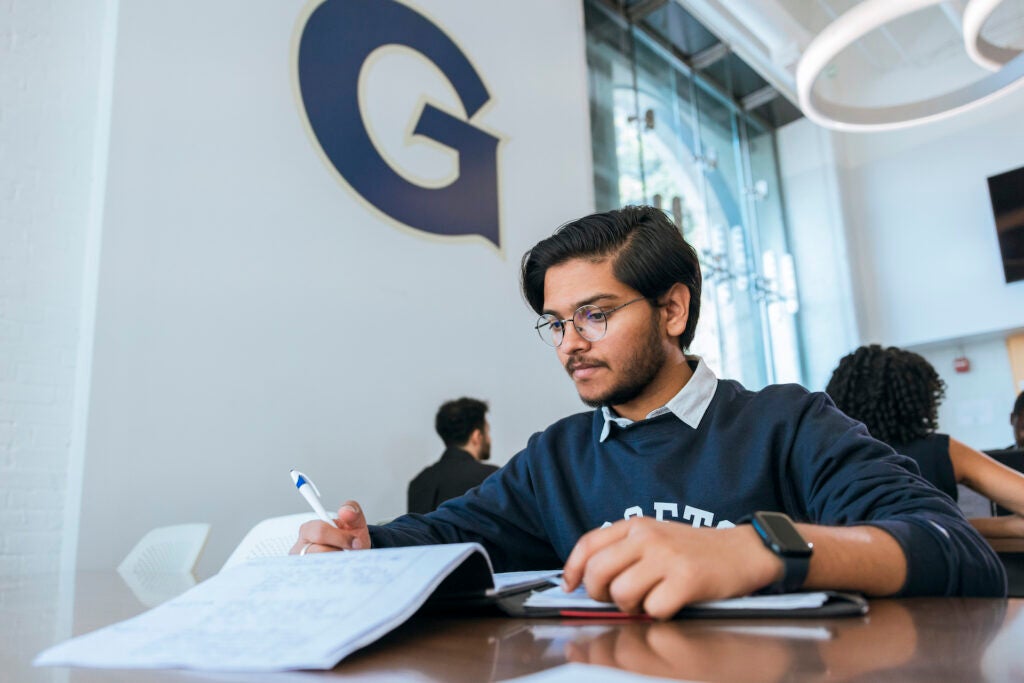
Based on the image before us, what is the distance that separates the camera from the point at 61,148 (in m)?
3.14

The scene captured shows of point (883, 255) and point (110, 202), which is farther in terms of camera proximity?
point (883, 255)

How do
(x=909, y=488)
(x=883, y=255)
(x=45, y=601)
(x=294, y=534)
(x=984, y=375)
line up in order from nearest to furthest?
(x=909, y=488) → (x=45, y=601) → (x=294, y=534) → (x=984, y=375) → (x=883, y=255)

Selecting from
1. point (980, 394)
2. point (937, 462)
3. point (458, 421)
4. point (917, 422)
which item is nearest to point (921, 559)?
point (937, 462)

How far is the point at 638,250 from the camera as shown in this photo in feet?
4.36

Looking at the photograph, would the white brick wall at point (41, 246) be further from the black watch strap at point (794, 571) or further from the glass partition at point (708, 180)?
the glass partition at point (708, 180)

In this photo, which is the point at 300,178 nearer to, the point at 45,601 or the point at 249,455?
the point at 249,455

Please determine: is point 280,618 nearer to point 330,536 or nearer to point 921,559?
point 330,536

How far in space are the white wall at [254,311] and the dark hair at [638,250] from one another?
218 centimetres

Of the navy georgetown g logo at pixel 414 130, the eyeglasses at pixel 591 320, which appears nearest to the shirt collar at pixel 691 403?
the eyeglasses at pixel 591 320

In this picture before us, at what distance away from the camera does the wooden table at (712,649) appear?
404 mm

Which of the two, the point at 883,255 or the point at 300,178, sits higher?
the point at 883,255

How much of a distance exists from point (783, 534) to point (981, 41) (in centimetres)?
458

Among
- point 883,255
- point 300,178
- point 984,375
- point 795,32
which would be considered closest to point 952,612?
point 300,178

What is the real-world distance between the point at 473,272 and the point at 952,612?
386 centimetres
